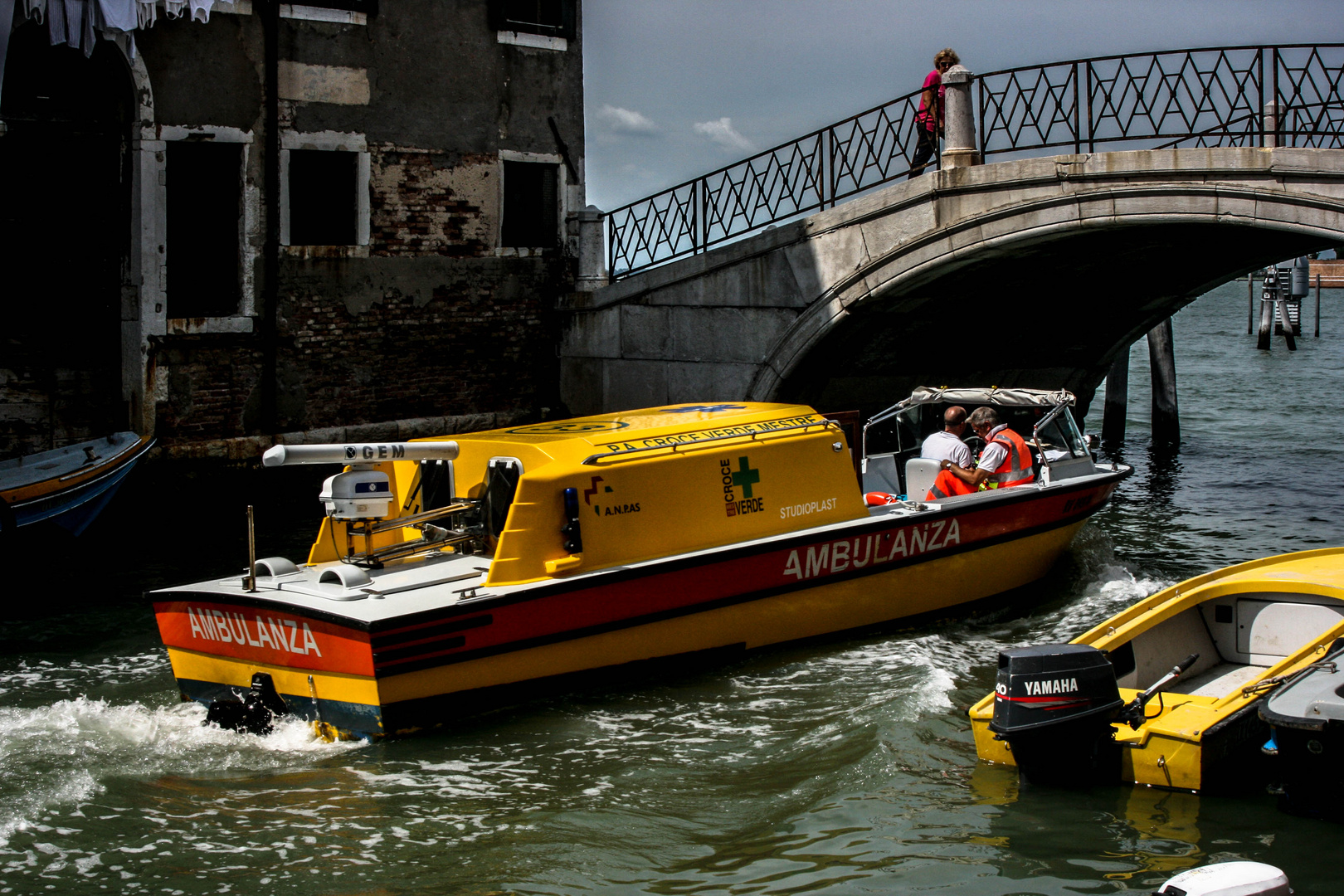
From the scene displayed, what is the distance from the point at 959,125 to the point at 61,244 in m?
10.5

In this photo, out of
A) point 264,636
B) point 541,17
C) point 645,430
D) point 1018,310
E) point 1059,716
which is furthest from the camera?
point 1018,310

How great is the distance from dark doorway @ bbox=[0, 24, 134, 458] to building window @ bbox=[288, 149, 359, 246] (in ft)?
Answer: 6.61

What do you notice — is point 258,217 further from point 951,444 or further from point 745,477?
point 951,444

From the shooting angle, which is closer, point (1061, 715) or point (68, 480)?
point (1061, 715)

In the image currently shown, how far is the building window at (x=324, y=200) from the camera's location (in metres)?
16.0

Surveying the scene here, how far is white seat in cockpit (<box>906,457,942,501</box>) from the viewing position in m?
10.9

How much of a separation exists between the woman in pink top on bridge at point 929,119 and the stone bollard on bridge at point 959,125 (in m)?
0.30

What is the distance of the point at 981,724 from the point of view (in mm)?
7145

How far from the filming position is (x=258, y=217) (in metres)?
15.4

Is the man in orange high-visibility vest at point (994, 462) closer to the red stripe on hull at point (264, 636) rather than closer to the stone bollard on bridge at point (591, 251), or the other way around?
the red stripe on hull at point (264, 636)

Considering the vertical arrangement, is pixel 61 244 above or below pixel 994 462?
above

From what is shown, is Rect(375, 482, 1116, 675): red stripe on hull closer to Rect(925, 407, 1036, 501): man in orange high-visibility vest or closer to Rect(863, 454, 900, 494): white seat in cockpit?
Rect(925, 407, 1036, 501): man in orange high-visibility vest

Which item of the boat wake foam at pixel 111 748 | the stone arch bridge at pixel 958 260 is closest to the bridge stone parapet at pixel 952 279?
the stone arch bridge at pixel 958 260

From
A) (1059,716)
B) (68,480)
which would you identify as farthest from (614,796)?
(68,480)
